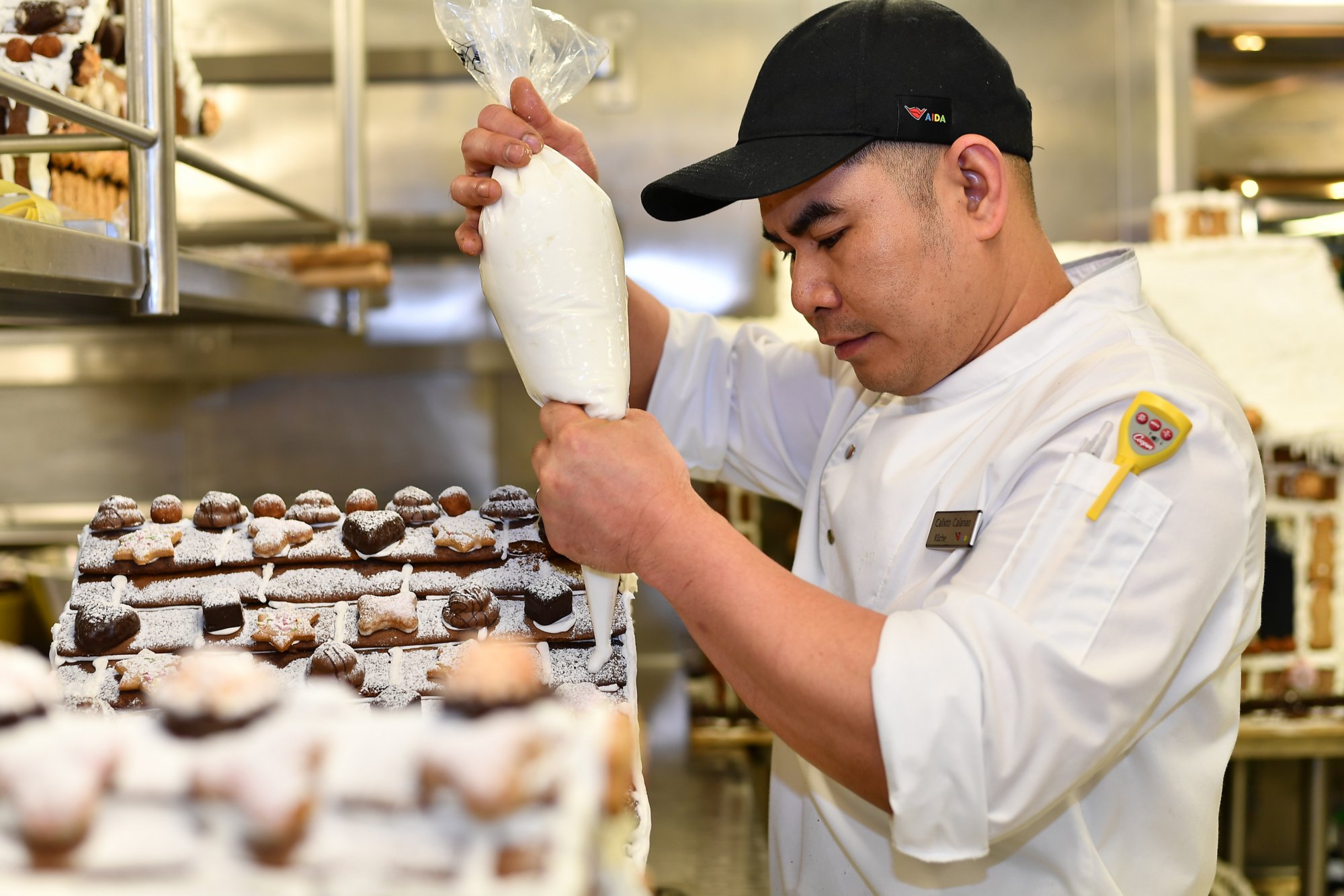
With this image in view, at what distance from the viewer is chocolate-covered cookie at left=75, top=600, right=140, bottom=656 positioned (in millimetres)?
885

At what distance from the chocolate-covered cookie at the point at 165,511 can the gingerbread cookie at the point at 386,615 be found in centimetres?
25

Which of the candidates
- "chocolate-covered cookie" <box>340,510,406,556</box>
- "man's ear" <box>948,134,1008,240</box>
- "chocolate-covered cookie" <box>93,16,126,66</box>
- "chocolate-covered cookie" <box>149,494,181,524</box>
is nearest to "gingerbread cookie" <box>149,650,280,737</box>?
"chocolate-covered cookie" <box>340,510,406,556</box>

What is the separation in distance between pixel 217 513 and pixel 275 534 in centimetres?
8

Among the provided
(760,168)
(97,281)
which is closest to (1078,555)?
(760,168)

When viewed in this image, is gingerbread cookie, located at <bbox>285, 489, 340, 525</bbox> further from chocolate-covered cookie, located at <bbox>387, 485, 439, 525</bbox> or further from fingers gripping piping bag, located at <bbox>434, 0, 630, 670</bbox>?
fingers gripping piping bag, located at <bbox>434, 0, 630, 670</bbox>

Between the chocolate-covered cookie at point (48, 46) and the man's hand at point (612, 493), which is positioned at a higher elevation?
the chocolate-covered cookie at point (48, 46)

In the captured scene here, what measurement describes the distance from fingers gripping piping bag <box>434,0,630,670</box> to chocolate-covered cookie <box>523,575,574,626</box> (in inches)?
1.0

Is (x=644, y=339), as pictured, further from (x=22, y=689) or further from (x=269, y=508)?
(x=22, y=689)

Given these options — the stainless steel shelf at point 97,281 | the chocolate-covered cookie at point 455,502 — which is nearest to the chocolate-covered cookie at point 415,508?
the chocolate-covered cookie at point 455,502

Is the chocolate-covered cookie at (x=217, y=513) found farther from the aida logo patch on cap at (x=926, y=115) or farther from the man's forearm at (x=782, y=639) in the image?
the aida logo patch on cap at (x=926, y=115)

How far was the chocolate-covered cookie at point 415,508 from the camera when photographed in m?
1.05

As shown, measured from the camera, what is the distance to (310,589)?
0.95 metres

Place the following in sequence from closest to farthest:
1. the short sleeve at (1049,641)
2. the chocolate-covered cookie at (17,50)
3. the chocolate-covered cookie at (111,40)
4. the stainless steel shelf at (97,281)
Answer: the short sleeve at (1049,641), the stainless steel shelf at (97,281), the chocolate-covered cookie at (17,50), the chocolate-covered cookie at (111,40)

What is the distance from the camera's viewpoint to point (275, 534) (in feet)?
3.22
